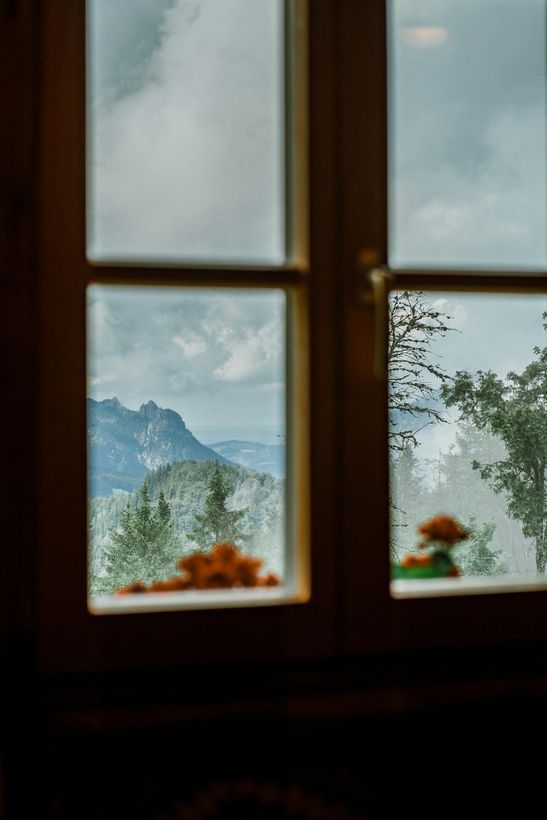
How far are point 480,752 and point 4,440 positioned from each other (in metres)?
0.81

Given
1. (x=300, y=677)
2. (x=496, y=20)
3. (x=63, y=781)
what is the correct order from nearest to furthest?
(x=63, y=781) → (x=300, y=677) → (x=496, y=20)

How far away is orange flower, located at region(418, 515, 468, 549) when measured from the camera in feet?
4.31

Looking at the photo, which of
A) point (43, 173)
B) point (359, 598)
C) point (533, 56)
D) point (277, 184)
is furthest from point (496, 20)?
point (359, 598)

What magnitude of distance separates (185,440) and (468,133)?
671mm

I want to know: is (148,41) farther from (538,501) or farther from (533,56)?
(538,501)

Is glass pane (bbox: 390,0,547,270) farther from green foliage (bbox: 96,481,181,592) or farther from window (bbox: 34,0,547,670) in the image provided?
green foliage (bbox: 96,481,181,592)

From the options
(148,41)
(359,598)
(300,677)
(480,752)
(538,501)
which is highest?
(148,41)

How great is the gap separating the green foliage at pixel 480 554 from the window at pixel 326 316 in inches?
2.7

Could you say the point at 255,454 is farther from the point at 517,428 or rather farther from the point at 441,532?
the point at 517,428

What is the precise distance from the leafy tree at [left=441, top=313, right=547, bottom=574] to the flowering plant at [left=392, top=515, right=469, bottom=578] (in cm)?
11

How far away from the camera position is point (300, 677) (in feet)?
3.93

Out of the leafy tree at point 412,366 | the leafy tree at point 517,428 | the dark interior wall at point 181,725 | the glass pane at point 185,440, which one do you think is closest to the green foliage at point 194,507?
the glass pane at point 185,440

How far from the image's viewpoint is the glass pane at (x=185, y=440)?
1213mm

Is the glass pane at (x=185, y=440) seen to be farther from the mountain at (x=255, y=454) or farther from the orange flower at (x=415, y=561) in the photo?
the orange flower at (x=415, y=561)
